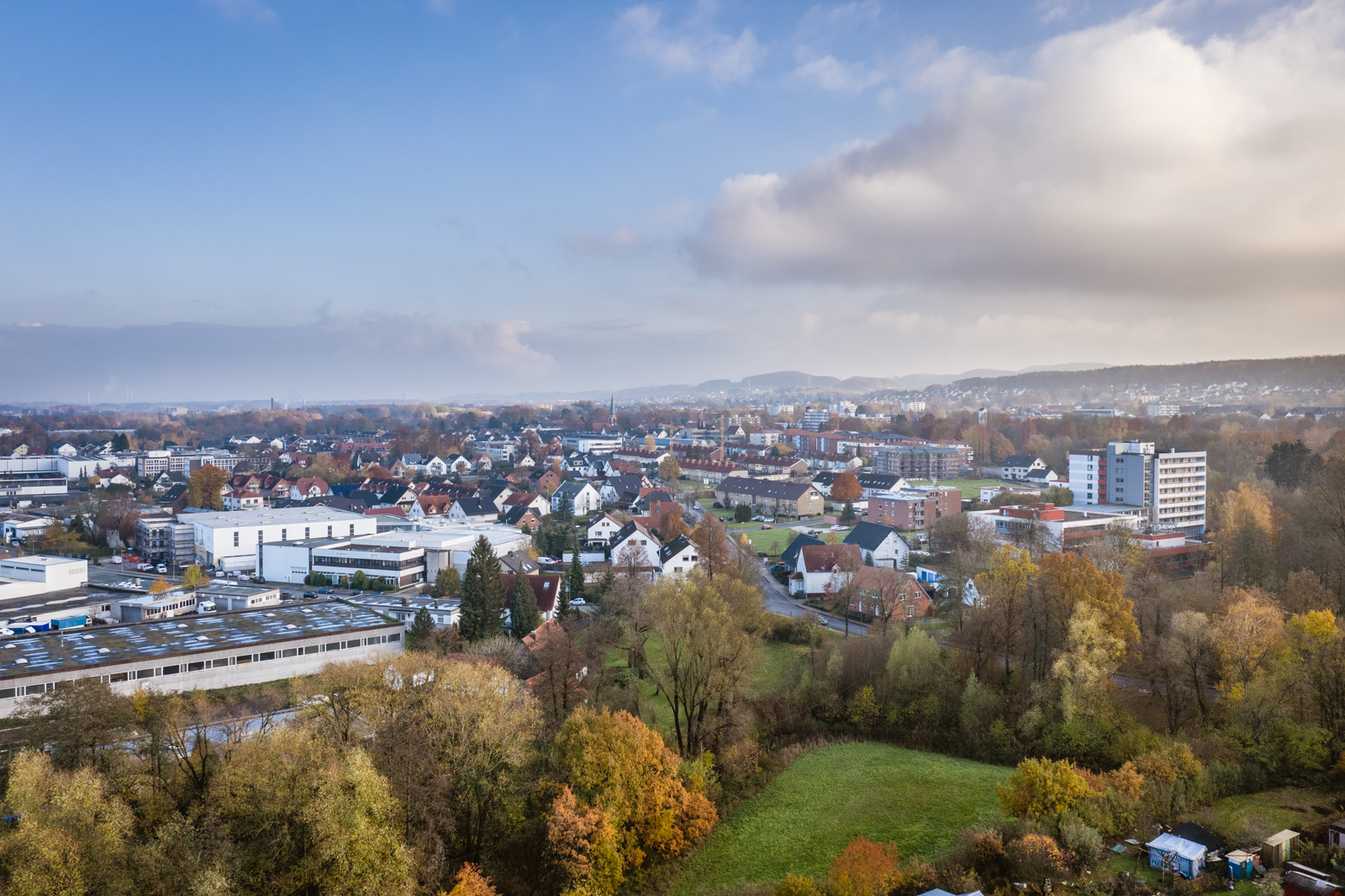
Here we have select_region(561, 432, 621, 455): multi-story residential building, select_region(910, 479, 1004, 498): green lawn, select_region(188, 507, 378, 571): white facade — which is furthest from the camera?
select_region(561, 432, 621, 455): multi-story residential building

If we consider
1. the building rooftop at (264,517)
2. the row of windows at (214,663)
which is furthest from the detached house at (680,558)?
the building rooftop at (264,517)

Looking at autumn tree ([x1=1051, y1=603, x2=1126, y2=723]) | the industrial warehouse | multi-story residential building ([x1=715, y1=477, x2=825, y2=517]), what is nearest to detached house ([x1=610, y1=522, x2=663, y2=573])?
the industrial warehouse

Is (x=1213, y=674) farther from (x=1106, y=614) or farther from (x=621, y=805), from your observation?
(x=621, y=805)

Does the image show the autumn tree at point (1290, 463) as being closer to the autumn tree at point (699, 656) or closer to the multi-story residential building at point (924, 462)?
the multi-story residential building at point (924, 462)

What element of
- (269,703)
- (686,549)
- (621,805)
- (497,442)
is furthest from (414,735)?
(497,442)

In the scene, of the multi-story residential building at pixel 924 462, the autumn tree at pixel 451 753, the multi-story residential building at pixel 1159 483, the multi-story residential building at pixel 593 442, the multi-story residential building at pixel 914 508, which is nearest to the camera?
the autumn tree at pixel 451 753

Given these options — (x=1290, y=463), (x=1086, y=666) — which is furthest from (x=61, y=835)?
(x=1290, y=463)

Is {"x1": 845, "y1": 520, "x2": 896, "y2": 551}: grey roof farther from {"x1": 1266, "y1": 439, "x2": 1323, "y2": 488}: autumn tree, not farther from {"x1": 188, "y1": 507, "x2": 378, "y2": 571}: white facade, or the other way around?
{"x1": 188, "y1": 507, "x2": 378, "y2": 571}: white facade
